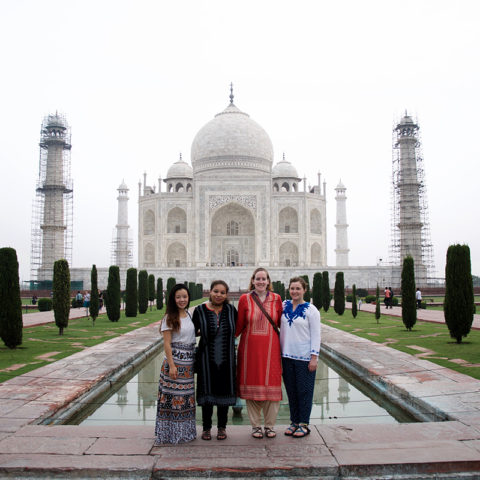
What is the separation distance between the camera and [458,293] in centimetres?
631

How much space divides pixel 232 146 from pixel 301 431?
26.3 meters

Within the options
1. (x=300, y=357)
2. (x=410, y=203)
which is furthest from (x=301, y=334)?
(x=410, y=203)

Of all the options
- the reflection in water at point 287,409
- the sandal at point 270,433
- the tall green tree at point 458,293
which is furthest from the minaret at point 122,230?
the sandal at point 270,433

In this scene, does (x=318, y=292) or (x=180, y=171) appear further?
(x=180, y=171)

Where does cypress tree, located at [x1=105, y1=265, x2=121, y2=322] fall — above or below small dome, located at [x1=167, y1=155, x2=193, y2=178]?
below

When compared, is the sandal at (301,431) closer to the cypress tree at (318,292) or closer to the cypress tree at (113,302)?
the cypress tree at (113,302)

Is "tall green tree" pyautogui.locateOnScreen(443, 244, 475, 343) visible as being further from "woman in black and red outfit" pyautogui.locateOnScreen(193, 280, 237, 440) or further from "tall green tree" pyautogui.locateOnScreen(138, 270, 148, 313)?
"tall green tree" pyautogui.locateOnScreen(138, 270, 148, 313)

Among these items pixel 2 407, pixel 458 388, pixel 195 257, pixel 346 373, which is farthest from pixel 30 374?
pixel 195 257

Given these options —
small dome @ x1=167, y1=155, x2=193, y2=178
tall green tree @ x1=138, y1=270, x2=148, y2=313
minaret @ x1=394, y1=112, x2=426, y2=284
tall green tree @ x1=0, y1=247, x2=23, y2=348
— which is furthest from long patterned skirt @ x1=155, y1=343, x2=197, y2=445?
small dome @ x1=167, y1=155, x2=193, y2=178

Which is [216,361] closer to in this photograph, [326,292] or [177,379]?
[177,379]

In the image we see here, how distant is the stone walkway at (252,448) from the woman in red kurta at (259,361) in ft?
0.46

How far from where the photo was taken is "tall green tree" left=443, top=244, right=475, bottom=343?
6066mm

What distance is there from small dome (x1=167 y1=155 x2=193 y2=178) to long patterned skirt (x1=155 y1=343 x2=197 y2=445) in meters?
28.2

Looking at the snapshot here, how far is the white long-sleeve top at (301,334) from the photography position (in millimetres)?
2561
